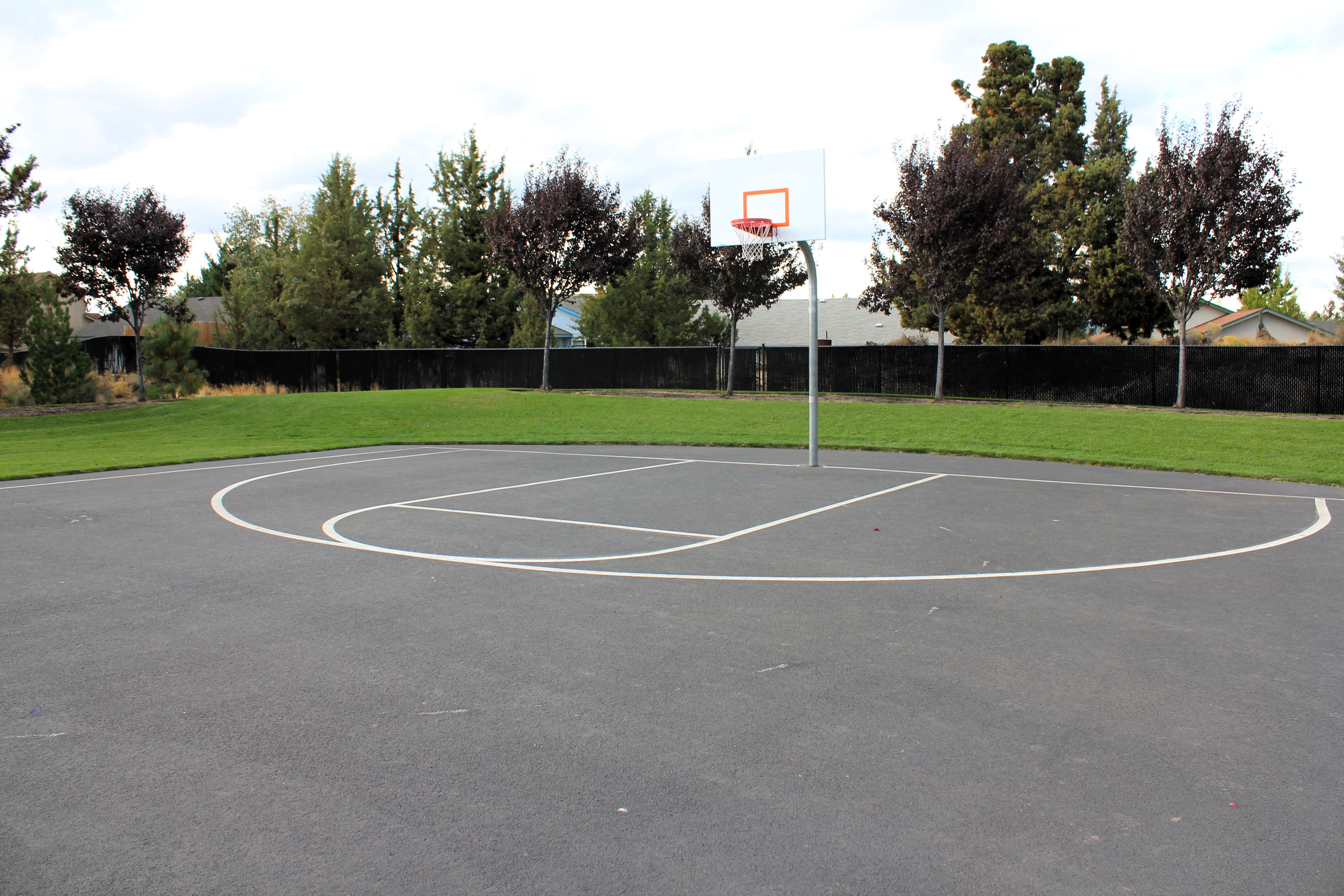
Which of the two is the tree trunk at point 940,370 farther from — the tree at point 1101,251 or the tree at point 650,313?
the tree at point 650,313

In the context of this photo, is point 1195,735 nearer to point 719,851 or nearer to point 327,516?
point 719,851

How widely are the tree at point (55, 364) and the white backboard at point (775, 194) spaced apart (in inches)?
798

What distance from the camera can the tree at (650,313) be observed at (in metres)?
39.2

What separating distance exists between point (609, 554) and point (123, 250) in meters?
23.1

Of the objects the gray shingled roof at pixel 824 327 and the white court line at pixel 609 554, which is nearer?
the white court line at pixel 609 554

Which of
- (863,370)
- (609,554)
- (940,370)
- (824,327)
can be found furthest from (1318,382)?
(824,327)

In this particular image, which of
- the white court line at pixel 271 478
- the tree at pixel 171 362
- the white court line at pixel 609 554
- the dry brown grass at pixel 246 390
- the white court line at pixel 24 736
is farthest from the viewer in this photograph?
the dry brown grass at pixel 246 390

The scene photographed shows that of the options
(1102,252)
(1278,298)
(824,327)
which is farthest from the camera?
(1278,298)

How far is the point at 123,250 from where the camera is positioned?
956 inches

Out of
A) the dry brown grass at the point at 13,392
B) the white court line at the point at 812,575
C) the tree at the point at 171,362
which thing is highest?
the tree at the point at 171,362

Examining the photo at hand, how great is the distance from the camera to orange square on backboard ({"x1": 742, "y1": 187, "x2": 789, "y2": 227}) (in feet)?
46.4

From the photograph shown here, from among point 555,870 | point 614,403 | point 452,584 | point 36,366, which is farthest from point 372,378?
point 555,870

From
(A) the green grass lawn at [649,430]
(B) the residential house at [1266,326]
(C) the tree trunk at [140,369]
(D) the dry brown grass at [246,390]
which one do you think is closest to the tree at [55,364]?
(C) the tree trunk at [140,369]

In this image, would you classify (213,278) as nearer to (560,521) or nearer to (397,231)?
(397,231)
